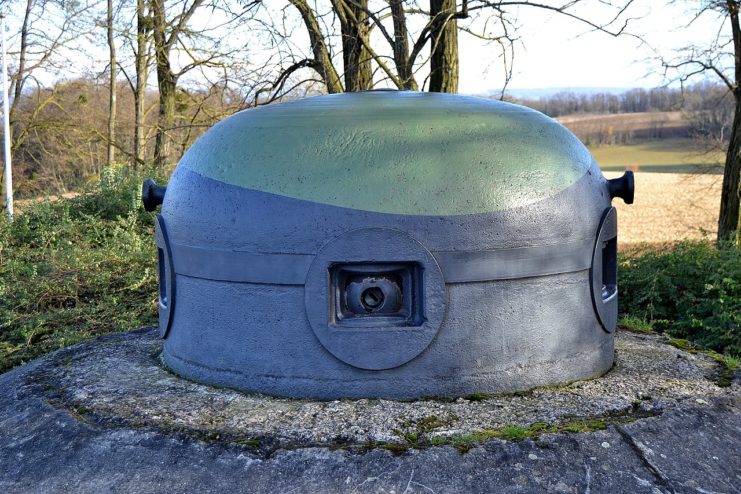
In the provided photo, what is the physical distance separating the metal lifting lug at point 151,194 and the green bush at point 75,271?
100 inches

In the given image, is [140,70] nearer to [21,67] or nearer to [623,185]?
[21,67]

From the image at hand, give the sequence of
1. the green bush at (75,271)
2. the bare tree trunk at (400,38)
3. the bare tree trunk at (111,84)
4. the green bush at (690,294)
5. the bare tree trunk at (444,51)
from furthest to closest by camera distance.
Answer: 1. the bare tree trunk at (111,84)
2. the bare tree trunk at (400,38)
3. the bare tree trunk at (444,51)
4. the green bush at (75,271)
5. the green bush at (690,294)

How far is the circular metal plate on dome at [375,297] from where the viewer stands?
3537 mm

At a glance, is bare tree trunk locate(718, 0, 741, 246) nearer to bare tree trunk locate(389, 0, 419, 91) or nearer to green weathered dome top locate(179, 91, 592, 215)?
bare tree trunk locate(389, 0, 419, 91)

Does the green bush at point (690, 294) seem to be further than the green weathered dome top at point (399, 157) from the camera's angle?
Yes

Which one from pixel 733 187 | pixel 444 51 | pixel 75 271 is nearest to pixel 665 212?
pixel 733 187

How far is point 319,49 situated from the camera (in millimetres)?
9805

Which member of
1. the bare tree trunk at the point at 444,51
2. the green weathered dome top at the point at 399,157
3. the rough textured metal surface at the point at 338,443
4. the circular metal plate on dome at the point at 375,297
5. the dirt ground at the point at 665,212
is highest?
the bare tree trunk at the point at 444,51

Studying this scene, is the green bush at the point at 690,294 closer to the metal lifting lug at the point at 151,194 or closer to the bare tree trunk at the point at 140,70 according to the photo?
the metal lifting lug at the point at 151,194

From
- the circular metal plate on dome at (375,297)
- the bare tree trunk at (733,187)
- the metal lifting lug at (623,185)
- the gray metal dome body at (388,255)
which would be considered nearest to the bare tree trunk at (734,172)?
the bare tree trunk at (733,187)

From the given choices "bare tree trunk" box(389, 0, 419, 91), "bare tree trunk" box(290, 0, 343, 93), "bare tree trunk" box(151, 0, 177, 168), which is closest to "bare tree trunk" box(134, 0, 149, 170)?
"bare tree trunk" box(151, 0, 177, 168)

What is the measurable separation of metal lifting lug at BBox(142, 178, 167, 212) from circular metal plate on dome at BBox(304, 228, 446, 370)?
4.91 ft

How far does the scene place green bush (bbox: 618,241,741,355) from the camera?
267 inches

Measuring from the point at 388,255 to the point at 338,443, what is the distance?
0.91m
